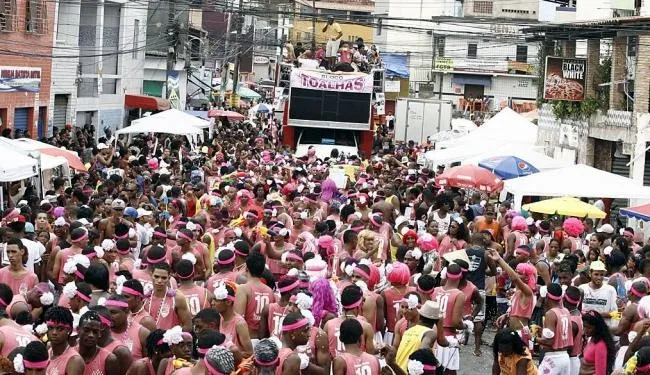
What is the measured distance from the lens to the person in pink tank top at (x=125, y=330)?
9422 mm

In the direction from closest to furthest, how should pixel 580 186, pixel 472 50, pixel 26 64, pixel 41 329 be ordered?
pixel 41 329
pixel 580 186
pixel 26 64
pixel 472 50

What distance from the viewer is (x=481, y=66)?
73.2 m

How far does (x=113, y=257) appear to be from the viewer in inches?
505

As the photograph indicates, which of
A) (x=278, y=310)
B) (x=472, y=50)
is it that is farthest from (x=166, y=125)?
(x=472, y=50)

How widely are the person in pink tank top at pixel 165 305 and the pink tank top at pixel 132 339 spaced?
3.42ft

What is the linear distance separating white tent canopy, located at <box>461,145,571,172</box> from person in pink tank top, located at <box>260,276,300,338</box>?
1636 cm

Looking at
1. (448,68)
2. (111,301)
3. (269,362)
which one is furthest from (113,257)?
(448,68)

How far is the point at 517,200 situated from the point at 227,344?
1440cm

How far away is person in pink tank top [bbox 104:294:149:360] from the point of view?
30.9 feet

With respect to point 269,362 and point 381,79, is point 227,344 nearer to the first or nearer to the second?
point 269,362

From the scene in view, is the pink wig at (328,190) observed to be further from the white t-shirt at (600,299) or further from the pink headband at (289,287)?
the pink headband at (289,287)

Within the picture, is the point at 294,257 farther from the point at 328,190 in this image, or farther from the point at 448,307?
the point at 328,190

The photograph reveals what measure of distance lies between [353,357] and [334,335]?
0.87m

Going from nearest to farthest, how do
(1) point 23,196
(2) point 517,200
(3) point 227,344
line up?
(3) point 227,344, (1) point 23,196, (2) point 517,200
